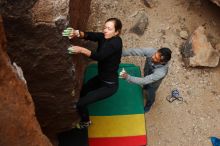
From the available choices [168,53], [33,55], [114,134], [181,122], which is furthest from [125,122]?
[33,55]

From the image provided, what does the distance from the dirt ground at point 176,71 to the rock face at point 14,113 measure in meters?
3.27

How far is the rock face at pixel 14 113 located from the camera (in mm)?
3791

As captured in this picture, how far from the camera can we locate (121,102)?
695 cm

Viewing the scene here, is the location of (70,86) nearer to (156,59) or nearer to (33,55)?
(33,55)

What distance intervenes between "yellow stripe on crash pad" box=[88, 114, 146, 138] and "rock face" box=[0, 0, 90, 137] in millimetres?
569

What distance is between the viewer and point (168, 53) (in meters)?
5.86

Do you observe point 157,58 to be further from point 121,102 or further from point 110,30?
point 121,102

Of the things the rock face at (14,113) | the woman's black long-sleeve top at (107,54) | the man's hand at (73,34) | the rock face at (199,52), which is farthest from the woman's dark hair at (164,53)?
the rock face at (14,113)

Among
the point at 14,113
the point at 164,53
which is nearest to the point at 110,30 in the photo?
the point at 164,53

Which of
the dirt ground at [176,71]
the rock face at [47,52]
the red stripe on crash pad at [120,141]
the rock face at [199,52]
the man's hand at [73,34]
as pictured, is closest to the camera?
the rock face at [47,52]

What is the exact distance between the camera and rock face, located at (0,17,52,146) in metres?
3.79

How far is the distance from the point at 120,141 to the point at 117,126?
229 millimetres

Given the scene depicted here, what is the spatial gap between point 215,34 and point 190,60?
840 millimetres

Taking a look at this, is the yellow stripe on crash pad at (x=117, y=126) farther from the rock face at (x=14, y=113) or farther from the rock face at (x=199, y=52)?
the rock face at (x=14, y=113)
